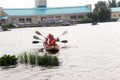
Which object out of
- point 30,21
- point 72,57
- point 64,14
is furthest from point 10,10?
point 72,57

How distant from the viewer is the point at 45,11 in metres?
117

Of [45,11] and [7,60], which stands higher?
[45,11]

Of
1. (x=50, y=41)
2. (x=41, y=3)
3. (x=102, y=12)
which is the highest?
(x=41, y=3)

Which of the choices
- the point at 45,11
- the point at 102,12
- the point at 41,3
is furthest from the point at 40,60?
the point at 41,3

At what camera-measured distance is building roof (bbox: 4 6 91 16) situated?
11279cm

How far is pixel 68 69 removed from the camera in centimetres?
2156

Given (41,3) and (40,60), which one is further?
(41,3)

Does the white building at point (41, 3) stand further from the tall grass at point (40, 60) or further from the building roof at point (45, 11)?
the tall grass at point (40, 60)

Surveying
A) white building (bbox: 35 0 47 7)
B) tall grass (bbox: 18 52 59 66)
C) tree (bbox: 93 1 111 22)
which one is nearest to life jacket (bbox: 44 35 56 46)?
tall grass (bbox: 18 52 59 66)

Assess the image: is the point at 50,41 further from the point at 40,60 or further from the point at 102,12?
the point at 102,12

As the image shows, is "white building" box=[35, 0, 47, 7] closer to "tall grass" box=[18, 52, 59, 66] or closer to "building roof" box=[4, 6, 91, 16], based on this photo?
"building roof" box=[4, 6, 91, 16]

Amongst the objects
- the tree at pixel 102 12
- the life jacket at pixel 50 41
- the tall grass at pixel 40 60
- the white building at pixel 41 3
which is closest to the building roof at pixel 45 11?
the tree at pixel 102 12

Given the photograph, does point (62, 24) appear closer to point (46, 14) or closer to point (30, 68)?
point (46, 14)

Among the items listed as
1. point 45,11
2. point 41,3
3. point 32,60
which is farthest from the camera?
point 41,3
